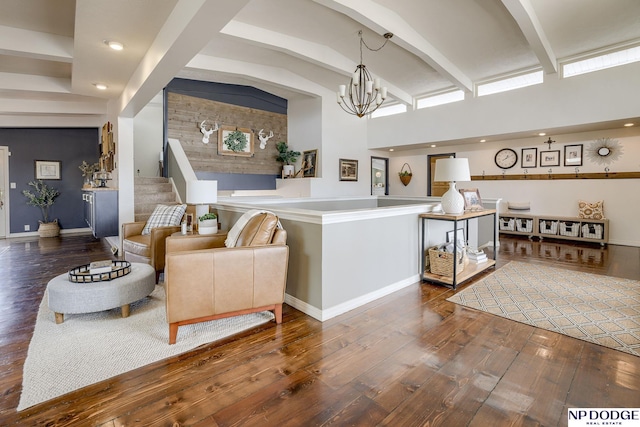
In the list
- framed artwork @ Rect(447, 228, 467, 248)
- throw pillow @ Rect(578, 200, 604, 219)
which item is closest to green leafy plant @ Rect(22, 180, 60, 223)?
framed artwork @ Rect(447, 228, 467, 248)

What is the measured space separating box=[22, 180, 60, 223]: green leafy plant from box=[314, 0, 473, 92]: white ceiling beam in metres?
7.49

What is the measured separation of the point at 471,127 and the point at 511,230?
Answer: 2518 mm

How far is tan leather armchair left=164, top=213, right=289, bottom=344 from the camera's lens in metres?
2.21

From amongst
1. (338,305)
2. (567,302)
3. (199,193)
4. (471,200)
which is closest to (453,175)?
(471,200)

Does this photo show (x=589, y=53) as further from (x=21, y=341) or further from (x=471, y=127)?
(x=21, y=341)

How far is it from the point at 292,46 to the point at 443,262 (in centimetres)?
433

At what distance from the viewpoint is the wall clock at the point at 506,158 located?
24.0 ft

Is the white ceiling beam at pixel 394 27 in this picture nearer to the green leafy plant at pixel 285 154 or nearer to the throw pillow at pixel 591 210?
the throw pillow at pixel 591 210

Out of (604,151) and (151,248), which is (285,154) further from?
(604,151)

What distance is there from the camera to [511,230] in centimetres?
716

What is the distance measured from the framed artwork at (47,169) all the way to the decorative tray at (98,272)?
6396 millimetres

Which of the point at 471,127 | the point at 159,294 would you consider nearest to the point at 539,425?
the point at 159,294

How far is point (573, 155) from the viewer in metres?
6.56

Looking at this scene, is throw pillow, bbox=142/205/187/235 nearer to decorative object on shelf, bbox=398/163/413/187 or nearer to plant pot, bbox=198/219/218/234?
plant pot, bbox=198/219/218/234
